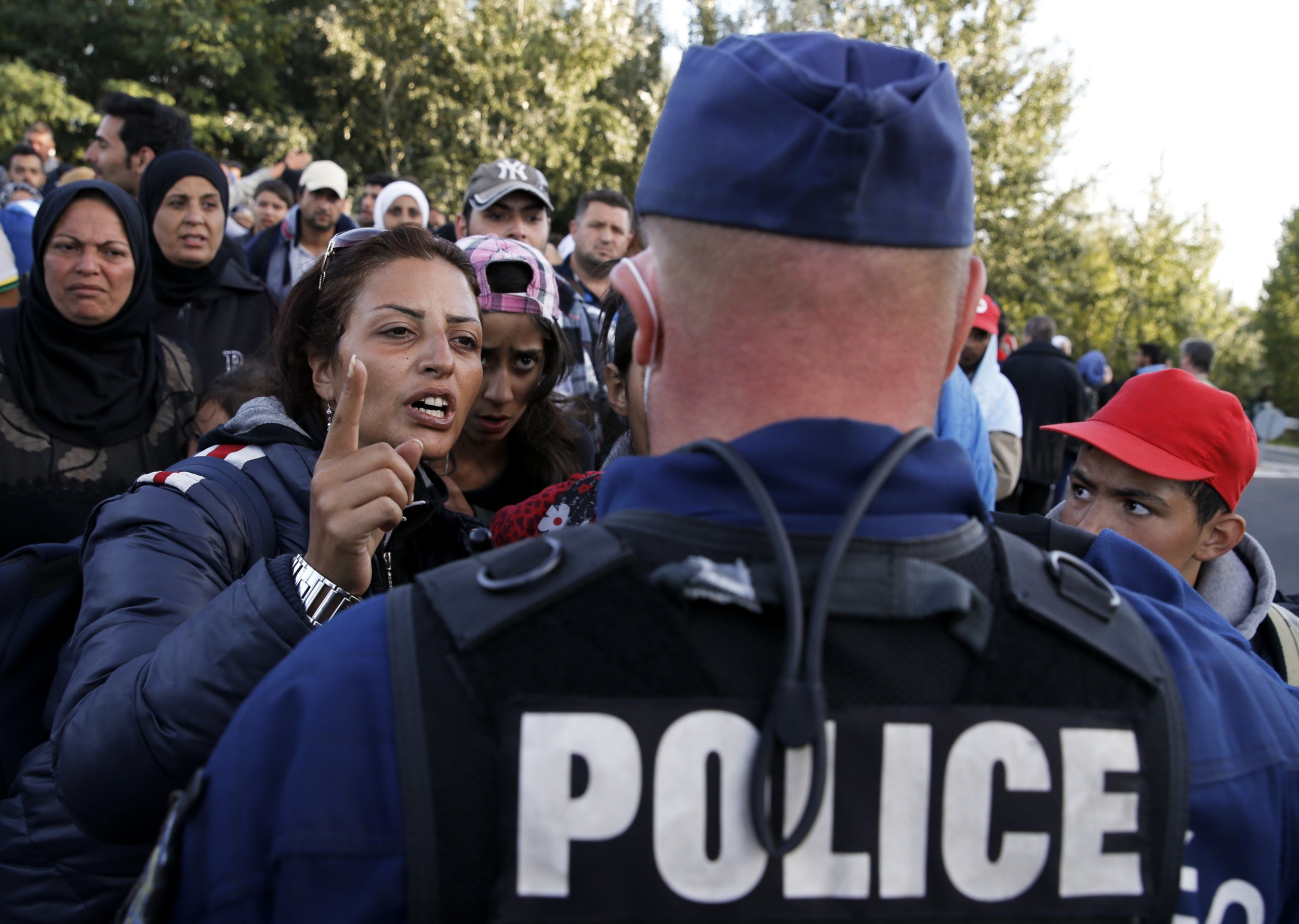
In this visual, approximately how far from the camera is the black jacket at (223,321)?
412cm

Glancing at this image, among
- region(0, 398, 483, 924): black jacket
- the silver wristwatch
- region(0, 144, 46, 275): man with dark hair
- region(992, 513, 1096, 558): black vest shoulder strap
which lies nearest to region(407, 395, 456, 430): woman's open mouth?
region(0, 398, 483, 924): black jacket

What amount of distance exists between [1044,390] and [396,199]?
4940 mm

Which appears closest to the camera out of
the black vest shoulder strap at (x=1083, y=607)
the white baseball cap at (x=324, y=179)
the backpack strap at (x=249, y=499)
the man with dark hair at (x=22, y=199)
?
the black vest shoulder strap at (x=1083, y=607)

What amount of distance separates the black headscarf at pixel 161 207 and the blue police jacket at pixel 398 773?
363cm

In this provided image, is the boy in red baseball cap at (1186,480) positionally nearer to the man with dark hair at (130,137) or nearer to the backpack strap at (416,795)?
the backpack strap at (416,795)

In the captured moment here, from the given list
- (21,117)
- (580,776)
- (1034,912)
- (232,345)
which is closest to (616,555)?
(580,776)

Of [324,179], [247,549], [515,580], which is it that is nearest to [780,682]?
[515,580]

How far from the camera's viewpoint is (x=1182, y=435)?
251cm

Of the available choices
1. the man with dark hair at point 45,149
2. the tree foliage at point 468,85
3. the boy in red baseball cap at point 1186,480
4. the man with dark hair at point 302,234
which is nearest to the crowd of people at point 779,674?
the boy in red baseball cap at point 1186,480

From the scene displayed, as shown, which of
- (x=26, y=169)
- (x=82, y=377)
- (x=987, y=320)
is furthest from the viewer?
(x=26, y=169)

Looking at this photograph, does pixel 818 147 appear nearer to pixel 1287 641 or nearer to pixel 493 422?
pixel 1287 641

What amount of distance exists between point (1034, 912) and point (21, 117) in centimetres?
2045

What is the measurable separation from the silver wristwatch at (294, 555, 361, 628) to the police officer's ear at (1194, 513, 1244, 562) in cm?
205

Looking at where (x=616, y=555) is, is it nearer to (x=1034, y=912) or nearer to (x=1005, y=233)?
(x=1034, y=912)
